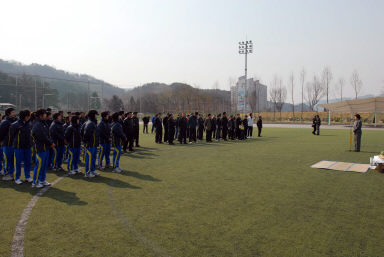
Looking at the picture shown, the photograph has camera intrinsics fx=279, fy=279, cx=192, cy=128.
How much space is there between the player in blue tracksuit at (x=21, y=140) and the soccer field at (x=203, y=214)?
583mm

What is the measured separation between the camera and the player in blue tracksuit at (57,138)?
8.80m

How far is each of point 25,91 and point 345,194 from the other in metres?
25.1

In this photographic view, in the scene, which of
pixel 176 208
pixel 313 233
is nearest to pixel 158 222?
pixel 176 208

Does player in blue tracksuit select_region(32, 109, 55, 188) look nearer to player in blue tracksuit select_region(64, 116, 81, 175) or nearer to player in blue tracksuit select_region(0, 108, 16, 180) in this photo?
player in blue tracksuit select_region(0, 108, 16, 180)

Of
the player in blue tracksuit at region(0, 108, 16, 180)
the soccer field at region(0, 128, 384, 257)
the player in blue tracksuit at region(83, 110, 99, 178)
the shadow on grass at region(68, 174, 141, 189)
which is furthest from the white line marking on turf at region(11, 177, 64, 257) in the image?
the player in blue tracksuit at region(0, 108, 16, 180)

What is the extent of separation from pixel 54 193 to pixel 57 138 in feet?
9.42

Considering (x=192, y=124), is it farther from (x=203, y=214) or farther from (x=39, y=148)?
(x=203, y=214)

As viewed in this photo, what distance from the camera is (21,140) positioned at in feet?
23.6

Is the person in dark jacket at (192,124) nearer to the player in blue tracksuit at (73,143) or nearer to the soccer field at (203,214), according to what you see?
the soccer field at (203,214)

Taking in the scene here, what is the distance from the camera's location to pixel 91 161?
26.8 feet

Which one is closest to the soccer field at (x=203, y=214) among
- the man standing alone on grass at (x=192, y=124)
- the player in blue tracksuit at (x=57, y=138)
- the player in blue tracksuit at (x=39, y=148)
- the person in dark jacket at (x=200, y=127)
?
the player in blue tracksuit at (x=39, y=148)

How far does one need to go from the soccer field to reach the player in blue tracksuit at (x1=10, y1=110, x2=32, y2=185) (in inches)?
23.0

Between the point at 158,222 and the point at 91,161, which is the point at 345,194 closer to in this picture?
the point at 158,222

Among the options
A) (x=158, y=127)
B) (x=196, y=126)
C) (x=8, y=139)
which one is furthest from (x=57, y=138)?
(x=196, y=126)
